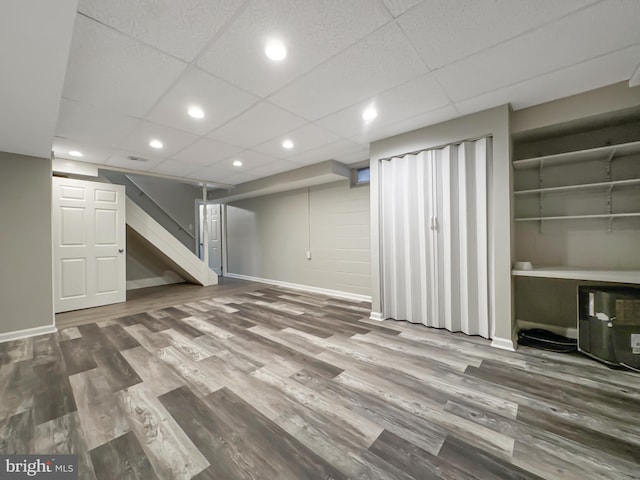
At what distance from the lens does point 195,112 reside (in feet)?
8.05

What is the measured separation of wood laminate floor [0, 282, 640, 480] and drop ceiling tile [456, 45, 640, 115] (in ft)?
7.98

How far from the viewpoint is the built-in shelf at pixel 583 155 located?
2.16 metres

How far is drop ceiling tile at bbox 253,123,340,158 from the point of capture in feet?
9.69

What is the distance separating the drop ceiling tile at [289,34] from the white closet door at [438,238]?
5.86 feet

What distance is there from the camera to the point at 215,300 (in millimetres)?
4426

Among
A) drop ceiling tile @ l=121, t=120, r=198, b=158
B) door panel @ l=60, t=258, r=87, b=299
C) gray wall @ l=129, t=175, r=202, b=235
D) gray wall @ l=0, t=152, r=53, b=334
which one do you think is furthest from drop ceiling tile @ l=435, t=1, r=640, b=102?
gray wall @ l=129, t=175, r=202, b=235

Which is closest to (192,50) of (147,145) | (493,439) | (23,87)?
(23,87)

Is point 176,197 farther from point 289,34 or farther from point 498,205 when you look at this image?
point 498,205

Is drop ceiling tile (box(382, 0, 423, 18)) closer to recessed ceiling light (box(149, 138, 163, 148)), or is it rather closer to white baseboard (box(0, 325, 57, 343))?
recessed ceiling light (box(149, 138, 163, 148))

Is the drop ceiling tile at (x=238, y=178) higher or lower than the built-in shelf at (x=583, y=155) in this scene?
higher

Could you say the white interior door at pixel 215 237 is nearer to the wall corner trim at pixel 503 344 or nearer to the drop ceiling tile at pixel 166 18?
the drop ceiling tile at pixel 166 18

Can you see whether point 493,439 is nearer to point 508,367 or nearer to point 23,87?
point 508,367

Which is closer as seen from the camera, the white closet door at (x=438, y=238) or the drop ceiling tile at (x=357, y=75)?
the drop ceiling tile at (x=357, y=75)

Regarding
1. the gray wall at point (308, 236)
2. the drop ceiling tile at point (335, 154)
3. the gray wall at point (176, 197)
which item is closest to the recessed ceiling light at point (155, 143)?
the drop ceiling tile at point (335, 154)
